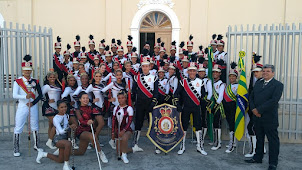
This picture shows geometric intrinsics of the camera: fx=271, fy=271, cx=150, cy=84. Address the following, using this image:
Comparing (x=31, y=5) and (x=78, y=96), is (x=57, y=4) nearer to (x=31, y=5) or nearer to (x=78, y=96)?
(x=31, y=5)

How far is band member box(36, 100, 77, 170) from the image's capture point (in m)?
5.14

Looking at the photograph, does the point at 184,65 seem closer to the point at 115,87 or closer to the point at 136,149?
the point at 115,87

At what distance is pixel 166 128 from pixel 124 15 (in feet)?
24.0

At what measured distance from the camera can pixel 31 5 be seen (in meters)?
12.3

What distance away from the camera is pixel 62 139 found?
5.28 meters

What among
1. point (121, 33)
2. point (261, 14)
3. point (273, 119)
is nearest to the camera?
point (273, 119)

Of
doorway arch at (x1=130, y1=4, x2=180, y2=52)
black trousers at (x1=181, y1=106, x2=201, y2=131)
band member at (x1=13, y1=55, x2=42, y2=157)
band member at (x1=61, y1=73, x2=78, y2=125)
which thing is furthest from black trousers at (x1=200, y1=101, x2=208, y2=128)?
doorway arch at (x1=130, y1=4, x2=180, y2=52)

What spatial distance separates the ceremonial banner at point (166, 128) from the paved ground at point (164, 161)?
1.00 feet

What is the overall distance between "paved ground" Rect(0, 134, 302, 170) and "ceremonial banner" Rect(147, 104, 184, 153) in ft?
1.00

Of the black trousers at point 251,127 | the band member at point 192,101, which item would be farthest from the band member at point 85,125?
the black trousers at point 251,127

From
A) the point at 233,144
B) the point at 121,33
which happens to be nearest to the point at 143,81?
the point at 233,144

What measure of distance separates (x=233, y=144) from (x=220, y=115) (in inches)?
28.6

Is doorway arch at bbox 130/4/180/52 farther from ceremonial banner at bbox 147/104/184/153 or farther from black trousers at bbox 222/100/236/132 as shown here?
ceremonial banner at bbox 147/104/184/153

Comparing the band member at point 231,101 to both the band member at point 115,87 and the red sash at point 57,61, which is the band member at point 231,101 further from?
the red sash at point 57,61
